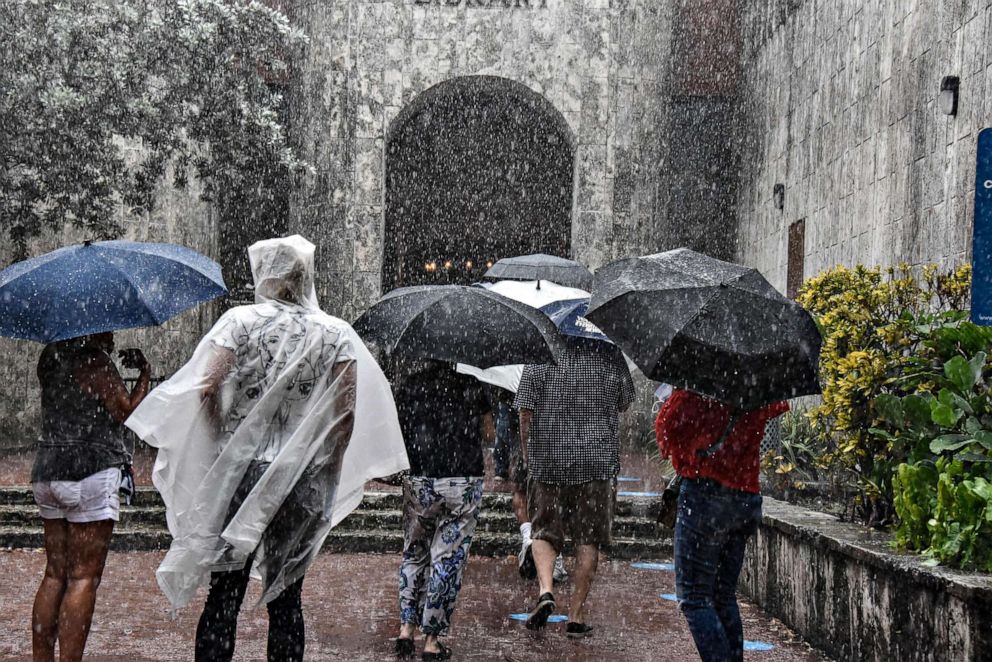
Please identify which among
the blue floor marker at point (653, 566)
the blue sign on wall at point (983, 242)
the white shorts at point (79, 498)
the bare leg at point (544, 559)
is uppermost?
the blue sign on wall at point (983, 242)

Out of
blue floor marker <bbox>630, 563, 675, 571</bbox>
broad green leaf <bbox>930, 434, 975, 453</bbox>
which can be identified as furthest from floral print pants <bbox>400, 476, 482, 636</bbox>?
blue floor marker <bbox>630, 563, 675, 571</bbox>

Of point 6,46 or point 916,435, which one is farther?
point 6,46

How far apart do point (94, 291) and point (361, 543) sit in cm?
505

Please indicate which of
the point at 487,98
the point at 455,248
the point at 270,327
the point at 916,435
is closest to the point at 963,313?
the point at 916,435

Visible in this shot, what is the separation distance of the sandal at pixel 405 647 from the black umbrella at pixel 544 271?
2786 millimetres

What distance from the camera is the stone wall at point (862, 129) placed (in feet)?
27.0

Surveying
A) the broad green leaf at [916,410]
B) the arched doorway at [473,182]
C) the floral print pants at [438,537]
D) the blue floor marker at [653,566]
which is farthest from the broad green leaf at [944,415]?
the arched doorway at [473,182]

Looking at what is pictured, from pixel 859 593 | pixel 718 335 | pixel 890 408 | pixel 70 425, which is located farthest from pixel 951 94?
pixel 70 425

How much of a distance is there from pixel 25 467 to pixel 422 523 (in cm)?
823

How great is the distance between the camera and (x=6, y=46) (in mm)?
11773

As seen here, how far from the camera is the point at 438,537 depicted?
6016 millimetres

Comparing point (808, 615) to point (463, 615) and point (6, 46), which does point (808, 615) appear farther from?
point (6, 46)

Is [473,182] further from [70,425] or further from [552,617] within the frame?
[70,425]

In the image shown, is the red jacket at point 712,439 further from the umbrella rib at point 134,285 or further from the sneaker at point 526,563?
the sneaker at point 526,563
